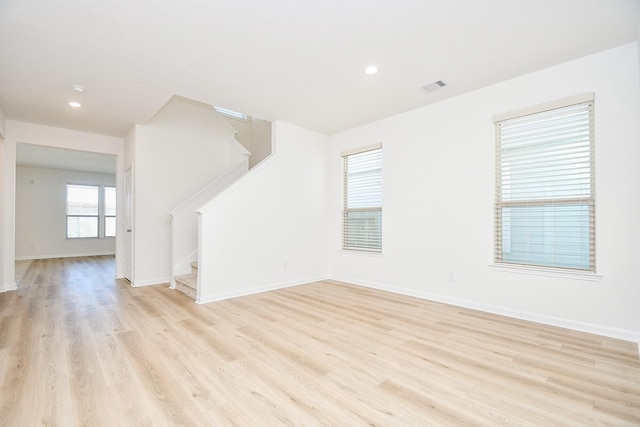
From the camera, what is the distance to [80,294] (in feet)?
14.2

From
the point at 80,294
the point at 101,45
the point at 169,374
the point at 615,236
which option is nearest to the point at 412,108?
the point at 615,236

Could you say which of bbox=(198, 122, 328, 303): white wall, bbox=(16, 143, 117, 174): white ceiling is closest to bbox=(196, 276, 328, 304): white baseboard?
bbox=(198, 122, 328, 303): white wall

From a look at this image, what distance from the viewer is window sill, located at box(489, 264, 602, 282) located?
2777 mm

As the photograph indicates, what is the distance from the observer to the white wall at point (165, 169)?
486 centimetres

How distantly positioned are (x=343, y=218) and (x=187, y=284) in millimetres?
2662

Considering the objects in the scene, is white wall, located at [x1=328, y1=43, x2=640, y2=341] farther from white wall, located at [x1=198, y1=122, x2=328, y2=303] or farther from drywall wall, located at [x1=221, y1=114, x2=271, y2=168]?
drywall wall, located at [x1=221, y1=114, x2=271, y2=168]

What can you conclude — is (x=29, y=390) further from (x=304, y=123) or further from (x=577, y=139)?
(x=577, y=139)

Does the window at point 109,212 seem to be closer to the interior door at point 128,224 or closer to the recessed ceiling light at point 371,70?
the interior door at point 128,224

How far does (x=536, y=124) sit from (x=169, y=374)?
13.3 ft

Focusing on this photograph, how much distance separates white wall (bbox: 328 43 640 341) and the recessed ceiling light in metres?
1.25

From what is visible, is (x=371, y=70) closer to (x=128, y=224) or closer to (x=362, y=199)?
(x=362, y=199)

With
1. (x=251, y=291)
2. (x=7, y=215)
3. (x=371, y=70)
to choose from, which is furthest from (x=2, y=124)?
(x=371, y=70)

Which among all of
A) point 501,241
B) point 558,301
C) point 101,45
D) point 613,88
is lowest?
point 558,301

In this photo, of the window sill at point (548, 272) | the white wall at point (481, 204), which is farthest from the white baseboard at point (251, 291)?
the window sill at point (548, 272)
